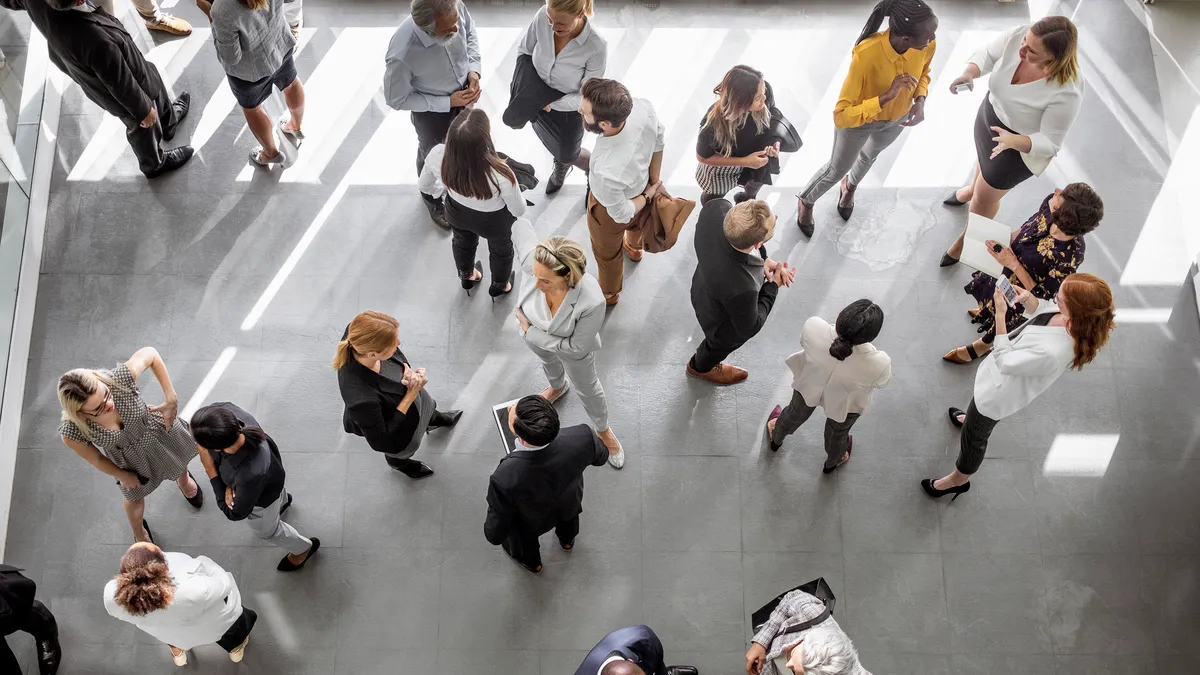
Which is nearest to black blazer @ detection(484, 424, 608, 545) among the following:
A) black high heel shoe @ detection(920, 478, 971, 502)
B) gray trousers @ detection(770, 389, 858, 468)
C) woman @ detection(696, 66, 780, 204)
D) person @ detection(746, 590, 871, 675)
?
person @ detection(746, 590, 871, 675)

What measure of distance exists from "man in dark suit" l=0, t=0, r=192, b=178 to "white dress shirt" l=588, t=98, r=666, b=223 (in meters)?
3.00

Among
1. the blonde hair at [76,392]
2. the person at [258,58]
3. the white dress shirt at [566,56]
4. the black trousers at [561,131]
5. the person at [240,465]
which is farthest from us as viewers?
the black trousers at [561,131]

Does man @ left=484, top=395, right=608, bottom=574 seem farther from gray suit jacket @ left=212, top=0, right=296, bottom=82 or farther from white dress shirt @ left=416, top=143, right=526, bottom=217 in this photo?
gray suit jacket @ left=212, top=0, right=296, bottom=82

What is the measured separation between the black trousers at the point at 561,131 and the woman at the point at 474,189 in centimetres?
78

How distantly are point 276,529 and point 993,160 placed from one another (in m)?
4.41

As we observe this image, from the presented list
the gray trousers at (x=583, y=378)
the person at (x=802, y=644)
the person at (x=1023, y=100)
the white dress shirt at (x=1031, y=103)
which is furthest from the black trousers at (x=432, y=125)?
the person at (x=802, y=644)

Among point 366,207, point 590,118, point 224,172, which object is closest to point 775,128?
point 590,118

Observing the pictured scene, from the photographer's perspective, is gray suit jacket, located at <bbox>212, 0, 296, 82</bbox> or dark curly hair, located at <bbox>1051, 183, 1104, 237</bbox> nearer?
dark curly hair, located at <bbox>1051, 183, 1104, 237</bbox>

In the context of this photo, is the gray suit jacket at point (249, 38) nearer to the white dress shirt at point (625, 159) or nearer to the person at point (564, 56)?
the person at point (564, 56)

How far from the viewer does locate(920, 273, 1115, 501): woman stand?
3896 mm

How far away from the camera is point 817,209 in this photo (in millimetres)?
5910

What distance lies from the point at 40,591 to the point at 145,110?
Answer: 9.49ft

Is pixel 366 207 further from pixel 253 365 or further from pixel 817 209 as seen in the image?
pixel 817 209

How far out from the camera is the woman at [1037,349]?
12.8 ft
